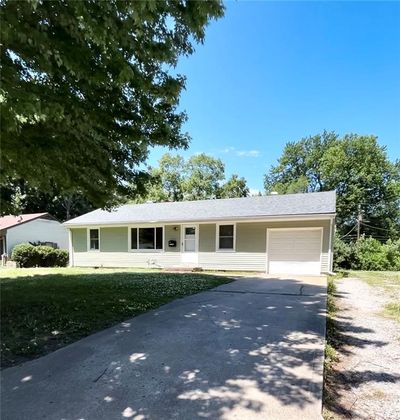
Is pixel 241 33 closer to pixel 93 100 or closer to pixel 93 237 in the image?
pixel 93 100

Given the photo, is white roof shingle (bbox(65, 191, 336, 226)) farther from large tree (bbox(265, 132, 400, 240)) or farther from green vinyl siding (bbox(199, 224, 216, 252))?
large tree (bbox(265, 132, 400, 240))

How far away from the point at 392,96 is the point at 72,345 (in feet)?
91.8

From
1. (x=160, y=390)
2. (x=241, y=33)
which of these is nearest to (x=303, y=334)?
(x=160, y=390)

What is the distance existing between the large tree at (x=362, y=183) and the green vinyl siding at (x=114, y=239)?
26.9 meters

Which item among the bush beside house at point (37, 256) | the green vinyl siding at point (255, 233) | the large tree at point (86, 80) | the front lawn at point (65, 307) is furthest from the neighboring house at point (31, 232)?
the large tree at point (86, 80)

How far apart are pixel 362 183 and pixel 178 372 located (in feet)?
129

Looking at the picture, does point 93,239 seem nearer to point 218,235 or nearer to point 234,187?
point 218,235

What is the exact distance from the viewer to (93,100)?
14.9ft

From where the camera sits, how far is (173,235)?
57.3 ft

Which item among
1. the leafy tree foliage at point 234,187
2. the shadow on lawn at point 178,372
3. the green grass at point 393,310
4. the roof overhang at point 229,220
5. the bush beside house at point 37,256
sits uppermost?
the leafy tree foliage at point 234,187

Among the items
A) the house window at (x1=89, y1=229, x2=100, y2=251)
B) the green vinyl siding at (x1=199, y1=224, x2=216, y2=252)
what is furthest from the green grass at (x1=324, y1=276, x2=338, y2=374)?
the house window at (x1=89, y1=229, x2=100, y2=251)

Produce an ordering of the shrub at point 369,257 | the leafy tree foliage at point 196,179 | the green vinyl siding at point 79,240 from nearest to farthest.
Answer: the shrub at point 369,257 → the green vinyl siding at point 79,240 → the leafy tree foliage at point 196,179

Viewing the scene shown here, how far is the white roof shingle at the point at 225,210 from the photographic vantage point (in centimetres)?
1503

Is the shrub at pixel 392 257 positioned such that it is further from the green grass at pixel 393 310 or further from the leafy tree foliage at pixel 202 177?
the leafy tree foliage at pixel 202 177
